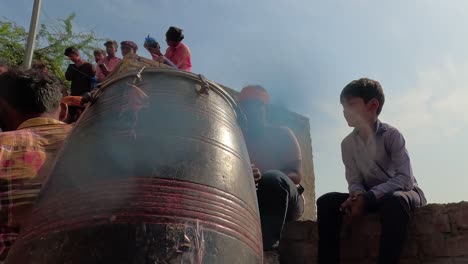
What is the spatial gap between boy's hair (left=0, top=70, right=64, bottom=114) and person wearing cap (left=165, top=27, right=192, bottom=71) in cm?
340

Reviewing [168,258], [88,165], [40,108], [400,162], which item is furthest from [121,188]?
[400,162]

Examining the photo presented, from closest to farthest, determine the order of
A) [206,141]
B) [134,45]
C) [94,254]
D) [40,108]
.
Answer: [94,254] < [206,141] < [40,108] < [134,45]

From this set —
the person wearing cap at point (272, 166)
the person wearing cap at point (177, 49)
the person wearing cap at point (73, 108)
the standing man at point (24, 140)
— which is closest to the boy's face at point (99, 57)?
the person wearing cap at point (177, 49)

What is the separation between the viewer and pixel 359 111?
3664 millimetres

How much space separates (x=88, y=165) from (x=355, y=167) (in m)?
2.17

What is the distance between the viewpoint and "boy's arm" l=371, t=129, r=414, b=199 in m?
3.37

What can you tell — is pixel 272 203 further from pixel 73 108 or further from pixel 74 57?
pixel 74 57

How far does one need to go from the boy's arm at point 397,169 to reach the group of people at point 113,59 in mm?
3515

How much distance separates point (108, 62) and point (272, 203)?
197 inches

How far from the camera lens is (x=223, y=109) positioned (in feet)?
8.91

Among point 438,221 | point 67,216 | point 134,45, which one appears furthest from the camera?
point 134,45

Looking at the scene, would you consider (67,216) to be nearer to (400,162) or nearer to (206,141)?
(206,141)

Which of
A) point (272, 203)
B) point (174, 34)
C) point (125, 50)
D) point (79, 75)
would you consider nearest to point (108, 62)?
point (79, 75)

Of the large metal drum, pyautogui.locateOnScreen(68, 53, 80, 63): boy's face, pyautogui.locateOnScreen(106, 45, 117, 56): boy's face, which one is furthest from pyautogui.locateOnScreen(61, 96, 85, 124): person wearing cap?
pyautogui.locateOnScreen(68, 53, 80, 63): boy's face
